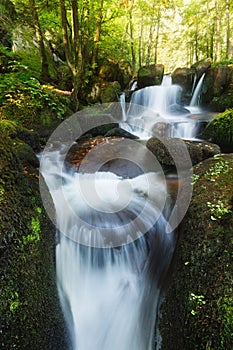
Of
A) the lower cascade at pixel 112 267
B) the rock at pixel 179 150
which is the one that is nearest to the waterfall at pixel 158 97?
the rock at pixel 179 150

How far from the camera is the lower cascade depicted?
2.56 metres

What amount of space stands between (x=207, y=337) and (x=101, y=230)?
1.77 metres

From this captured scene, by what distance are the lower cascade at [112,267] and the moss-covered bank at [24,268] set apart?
336mm

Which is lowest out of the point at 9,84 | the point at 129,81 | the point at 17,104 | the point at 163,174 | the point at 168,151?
the point at 163,174

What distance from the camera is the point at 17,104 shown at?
5.76 metres

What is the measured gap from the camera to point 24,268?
6.44 feet

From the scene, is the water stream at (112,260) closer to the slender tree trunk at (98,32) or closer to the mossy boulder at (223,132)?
the mossy boulder at (223,132)

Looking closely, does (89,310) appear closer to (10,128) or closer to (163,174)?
(163,174)

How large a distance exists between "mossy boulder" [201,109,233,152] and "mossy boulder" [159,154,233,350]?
3.02 meters

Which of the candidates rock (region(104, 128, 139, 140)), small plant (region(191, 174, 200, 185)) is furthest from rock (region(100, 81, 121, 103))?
small plant (region(191, 174, 200, 185))

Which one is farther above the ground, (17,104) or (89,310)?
(17,104)

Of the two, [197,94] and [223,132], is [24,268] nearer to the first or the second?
[223,132]

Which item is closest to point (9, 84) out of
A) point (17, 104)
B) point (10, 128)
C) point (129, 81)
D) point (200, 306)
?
point (17, 104)

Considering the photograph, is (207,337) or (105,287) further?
(105,287)
